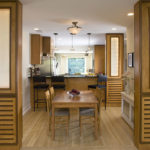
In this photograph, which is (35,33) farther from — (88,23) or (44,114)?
(44,114)

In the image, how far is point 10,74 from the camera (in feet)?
9.64

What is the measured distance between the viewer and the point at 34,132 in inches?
146

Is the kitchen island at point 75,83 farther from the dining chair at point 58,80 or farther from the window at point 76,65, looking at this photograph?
the window at point 76,65

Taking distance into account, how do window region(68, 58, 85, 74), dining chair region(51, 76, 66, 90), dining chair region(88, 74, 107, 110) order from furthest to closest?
window region(68, 58, 85, 74) → dining chair region(88, 74, 107, 110) → dining chair region(51, 76, 66, 90)

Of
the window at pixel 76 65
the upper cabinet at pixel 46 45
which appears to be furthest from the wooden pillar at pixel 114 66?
the window at pixel 76 65

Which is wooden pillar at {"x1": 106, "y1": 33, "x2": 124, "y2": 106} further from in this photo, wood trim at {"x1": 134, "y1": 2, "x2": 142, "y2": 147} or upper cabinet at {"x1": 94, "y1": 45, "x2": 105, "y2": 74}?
→ upper cabinet at {"x1": 94, "y1": 45, "x2": 105, "y2": 74}

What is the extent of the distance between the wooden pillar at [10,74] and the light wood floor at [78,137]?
36 cm

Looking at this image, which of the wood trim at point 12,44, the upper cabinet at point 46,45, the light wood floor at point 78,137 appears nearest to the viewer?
the wood trim at point 12,44

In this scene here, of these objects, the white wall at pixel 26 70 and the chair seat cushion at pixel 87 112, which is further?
the white wall at pixel 26 70

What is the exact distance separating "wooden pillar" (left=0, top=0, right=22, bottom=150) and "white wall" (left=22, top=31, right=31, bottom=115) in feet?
7.50

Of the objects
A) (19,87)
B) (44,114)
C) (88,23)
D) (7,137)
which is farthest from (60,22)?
(7,137)

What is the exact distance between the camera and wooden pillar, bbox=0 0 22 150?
2900mm

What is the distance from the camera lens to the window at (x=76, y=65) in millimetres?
11523

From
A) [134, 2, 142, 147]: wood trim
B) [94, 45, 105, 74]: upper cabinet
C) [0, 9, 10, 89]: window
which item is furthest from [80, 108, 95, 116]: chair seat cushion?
[94, 45, 105, 74]: upper cabinet
